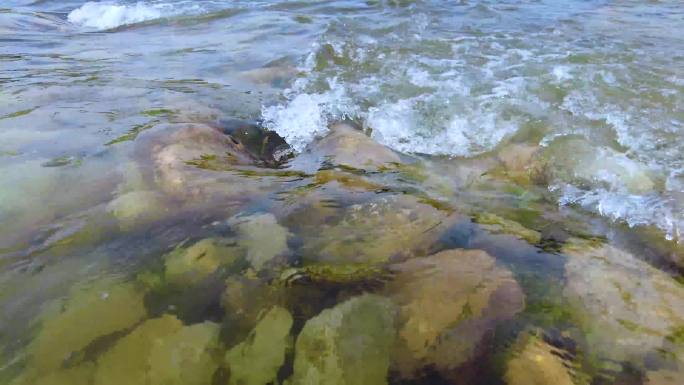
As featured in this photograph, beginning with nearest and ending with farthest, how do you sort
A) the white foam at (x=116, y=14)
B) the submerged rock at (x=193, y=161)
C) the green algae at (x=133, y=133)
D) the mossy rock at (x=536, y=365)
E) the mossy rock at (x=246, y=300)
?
1. the mossy rock at (x=536, y=365)
2. the mossy rock at (x=246, y=300)
3. the submerged rock at (x=193, y=161)
4. the green algae at (x=133, y=133)
5. the white foam at (x=116, y=14)

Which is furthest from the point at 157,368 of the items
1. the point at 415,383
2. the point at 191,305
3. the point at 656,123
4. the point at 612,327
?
the point at 656,123

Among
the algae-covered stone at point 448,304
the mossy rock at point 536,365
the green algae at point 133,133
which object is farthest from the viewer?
the green algae at point 133,133

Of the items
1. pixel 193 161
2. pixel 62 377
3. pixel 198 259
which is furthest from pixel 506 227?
pixel 62 377

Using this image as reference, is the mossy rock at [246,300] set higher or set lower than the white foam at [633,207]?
higher

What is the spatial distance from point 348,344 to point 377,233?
0.72 m

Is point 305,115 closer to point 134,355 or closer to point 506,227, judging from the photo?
point 506,227

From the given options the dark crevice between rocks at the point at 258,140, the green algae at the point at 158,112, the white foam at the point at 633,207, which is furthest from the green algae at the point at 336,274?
the green algae at the point at 158,112

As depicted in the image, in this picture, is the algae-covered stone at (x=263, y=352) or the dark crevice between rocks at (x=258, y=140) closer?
the algae-covered stone at (x=263, y=352)

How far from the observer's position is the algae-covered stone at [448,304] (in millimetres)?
1774

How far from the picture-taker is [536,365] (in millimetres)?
1715

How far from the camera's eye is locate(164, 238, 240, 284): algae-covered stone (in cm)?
219

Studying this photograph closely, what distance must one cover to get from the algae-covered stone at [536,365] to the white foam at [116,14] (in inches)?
344

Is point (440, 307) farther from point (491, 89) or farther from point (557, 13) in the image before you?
point (557, 13)

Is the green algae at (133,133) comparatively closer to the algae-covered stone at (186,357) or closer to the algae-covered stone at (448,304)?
the algae-covered stone at (186,357)
